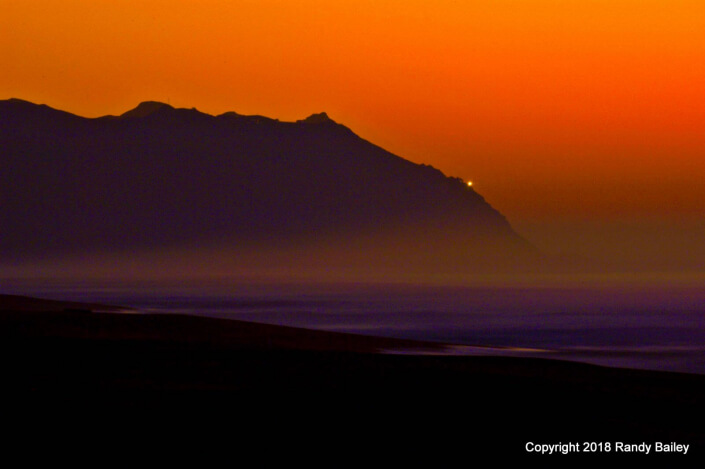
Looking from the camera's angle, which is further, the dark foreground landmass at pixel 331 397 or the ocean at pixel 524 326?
the ocean at pixel 524 326

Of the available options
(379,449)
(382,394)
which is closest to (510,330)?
(382,394)

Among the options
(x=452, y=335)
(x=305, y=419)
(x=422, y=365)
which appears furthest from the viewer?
(x=452, y=335)

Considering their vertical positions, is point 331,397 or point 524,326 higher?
point 524,326

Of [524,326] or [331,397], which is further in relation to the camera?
[524,326]

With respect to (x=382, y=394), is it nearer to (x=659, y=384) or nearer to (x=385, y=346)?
(x=659, y=384)

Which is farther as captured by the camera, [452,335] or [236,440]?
[452,335]

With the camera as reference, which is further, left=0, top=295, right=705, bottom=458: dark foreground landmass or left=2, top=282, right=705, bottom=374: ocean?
left=2, top=282, right=705, bottom=374: ocean

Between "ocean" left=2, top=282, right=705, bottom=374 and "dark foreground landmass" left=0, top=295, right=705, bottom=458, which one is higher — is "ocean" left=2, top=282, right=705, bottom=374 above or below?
above

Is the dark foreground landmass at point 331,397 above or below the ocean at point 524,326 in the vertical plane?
below
